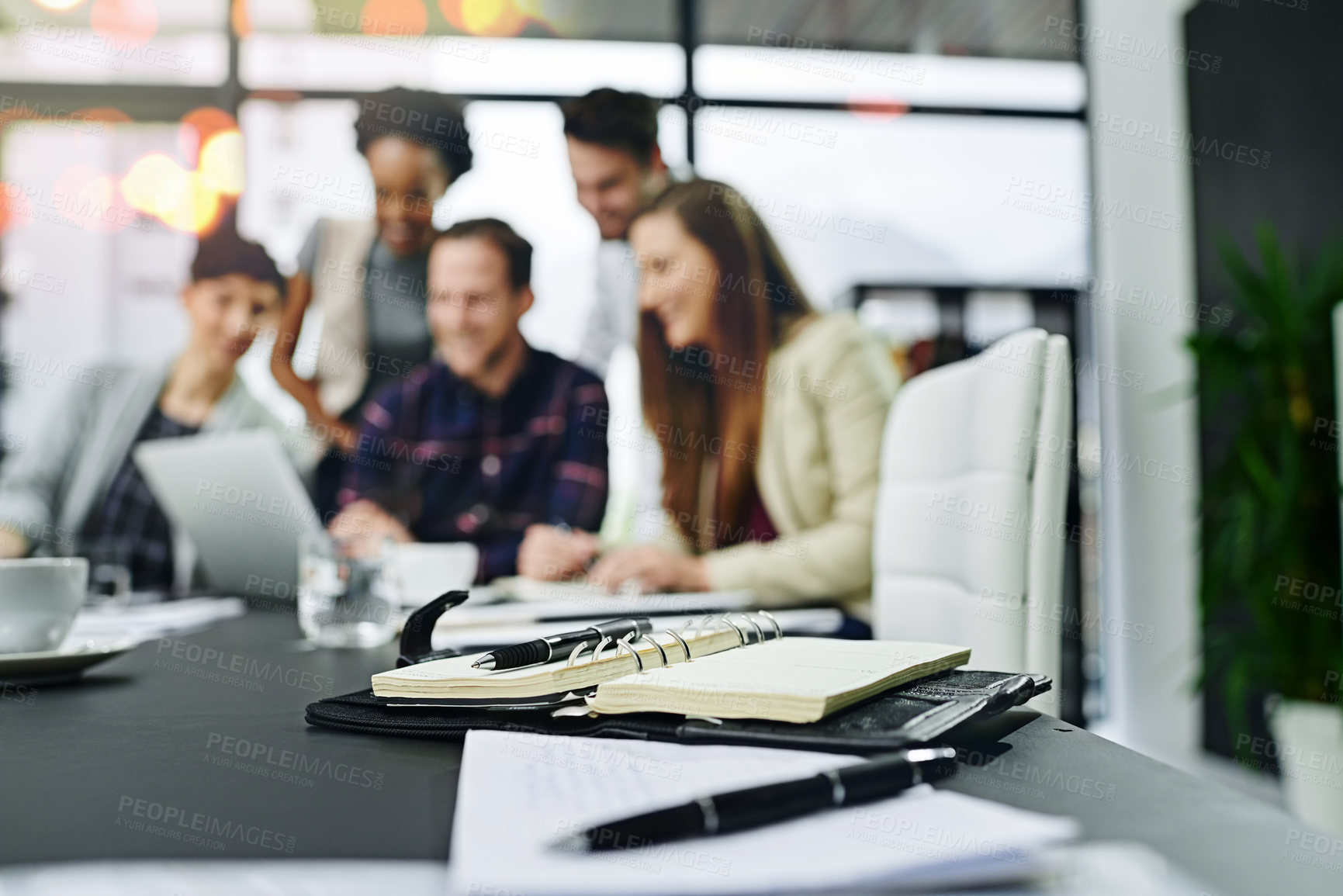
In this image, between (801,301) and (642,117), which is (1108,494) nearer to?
(801,301)

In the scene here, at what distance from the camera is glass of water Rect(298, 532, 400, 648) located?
1.03 m

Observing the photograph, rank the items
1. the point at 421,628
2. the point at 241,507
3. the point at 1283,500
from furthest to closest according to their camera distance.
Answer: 1. the point at 1283,500
2. the point at 241,507
3. the point at 421,628

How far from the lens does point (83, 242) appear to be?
136 inches

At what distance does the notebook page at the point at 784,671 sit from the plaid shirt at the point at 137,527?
2.87 m

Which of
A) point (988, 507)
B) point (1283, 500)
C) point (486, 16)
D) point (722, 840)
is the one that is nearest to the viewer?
point (722, 840)

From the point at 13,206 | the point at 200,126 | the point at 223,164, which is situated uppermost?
the point at 200,126

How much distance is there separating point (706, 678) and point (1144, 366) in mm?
3362

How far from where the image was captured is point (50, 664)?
0.77 m

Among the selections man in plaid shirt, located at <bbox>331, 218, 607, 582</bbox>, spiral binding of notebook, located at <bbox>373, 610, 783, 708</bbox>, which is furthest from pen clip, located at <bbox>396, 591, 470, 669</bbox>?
man in plaid shirt, located at <bbox>331, 218, 607, 582</bbox>

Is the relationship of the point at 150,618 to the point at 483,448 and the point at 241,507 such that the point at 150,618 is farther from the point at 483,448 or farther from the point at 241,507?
the point at 483,448

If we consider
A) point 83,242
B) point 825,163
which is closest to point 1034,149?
point 825,163

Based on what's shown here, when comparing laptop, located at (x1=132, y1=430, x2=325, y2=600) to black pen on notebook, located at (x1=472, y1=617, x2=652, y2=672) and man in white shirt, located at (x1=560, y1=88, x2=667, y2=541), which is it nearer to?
black pen on notebook, located at (x1=472, y1=617, x2=652, y2=672)

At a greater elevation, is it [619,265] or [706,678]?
[619,265]

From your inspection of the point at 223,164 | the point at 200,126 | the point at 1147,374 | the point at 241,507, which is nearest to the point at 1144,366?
the point at 1147,374
